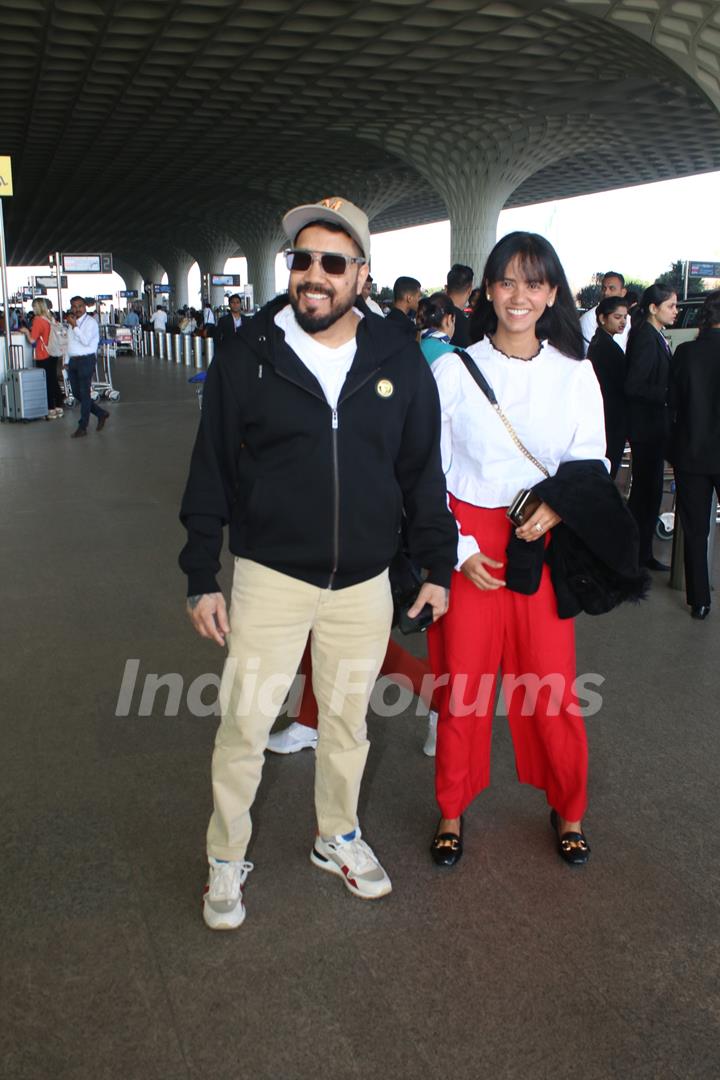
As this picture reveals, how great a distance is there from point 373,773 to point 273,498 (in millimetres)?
1623

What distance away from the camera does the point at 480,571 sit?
9.61 feet

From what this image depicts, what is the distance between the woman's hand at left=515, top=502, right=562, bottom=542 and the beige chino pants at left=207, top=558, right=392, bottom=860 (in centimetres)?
43

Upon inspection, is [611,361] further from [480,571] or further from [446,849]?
[446,849]

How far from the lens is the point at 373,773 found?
3.79 meters

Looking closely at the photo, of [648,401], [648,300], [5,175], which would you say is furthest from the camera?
[5,175]

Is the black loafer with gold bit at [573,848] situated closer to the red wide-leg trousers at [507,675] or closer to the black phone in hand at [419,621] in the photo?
the red wide-leg trousers at [507,675]

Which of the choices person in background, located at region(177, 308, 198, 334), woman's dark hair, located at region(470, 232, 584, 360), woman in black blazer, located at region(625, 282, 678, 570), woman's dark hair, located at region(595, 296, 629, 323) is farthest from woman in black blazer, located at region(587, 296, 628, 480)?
person in background, located at region(177, 308, 198, 334)

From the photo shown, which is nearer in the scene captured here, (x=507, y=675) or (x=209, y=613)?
(x=209, y=613)

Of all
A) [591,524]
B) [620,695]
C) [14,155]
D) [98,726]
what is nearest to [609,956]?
[591,524]

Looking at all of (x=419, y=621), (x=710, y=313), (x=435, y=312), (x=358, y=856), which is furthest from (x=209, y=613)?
(x=710, y=313)


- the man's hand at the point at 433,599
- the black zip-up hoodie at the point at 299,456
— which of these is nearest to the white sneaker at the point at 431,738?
the man's hand at the point at 433,599

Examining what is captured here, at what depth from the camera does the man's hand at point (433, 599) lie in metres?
2.81

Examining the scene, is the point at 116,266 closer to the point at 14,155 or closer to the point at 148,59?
the point at 14,155

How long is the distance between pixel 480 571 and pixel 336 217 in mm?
1101
